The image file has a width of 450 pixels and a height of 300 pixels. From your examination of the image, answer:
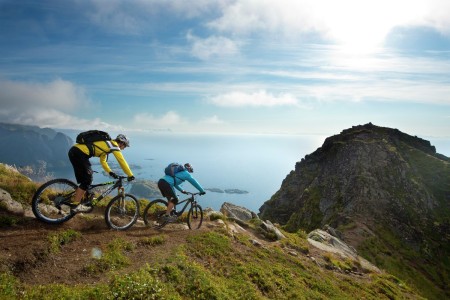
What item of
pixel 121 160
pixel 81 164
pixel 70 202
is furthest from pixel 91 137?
pixel 70 202

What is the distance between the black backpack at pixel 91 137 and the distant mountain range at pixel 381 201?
62247 mm

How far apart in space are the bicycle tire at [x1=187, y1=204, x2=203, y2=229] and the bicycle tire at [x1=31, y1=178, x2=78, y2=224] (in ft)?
22.7

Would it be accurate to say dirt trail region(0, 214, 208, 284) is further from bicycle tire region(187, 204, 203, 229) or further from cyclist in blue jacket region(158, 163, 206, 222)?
bicycle tire region(187, 204, 203, 229)

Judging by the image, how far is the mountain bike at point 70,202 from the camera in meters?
13.4

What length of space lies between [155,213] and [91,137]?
7.00 meters

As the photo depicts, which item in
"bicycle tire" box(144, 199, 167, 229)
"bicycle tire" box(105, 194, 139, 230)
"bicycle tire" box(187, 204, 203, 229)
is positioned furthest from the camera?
"bicycle tire" box(187, 204, 203, 229)

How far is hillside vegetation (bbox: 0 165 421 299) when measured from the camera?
9.55 m

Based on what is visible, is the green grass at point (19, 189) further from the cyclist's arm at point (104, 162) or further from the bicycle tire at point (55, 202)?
the cyclist's arm at point (104, 162)

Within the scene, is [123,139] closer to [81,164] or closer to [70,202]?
[81,164]

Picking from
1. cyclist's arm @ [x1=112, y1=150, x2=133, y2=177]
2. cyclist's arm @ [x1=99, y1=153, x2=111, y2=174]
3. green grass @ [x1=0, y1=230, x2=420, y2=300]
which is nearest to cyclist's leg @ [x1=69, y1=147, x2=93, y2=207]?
cyclist's arm @ [x1=99, y1=153, x2=111, y2=174]

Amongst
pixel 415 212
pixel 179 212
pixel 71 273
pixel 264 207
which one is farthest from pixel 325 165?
pixel 71 273

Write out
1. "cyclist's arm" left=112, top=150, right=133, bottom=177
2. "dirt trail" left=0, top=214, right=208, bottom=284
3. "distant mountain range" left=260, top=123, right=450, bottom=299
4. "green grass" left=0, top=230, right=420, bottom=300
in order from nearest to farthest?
"green grass" left=0, top=230, right=420, bottom=300, "dirt trail" left=0, top=214, right=208, bottom=284, "cyclist's arm" left=112, top=150, right=133, bottom=177, "distant mountain range" left=260, top=123, right=450, bottom=299

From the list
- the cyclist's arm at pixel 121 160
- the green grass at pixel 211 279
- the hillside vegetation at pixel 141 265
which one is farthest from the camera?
the cyclist's arm at pixel 121 160

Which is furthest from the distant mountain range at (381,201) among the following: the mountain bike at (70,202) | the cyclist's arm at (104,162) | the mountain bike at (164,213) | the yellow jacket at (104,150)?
the cyclist's arm at (104,162)
